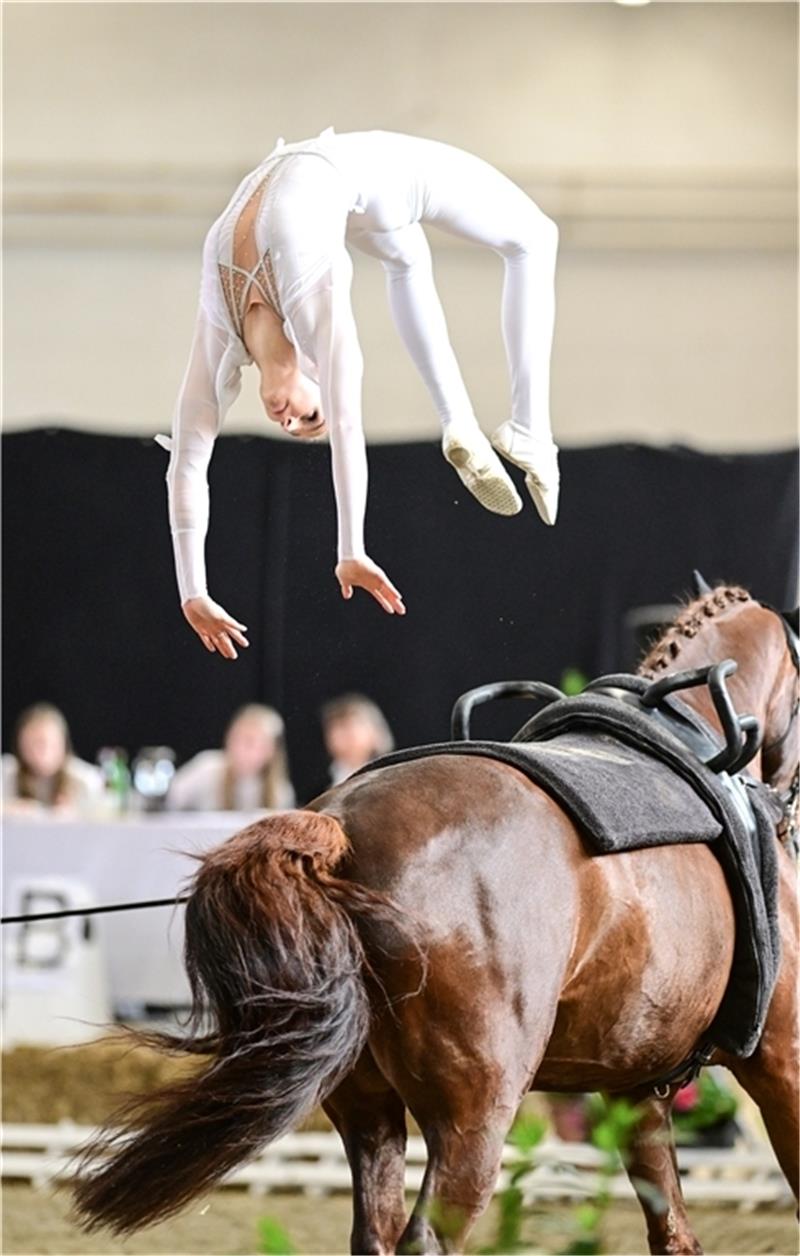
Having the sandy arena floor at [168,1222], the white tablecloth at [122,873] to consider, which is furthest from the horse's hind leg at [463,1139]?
the white tablecloth at [122,873]

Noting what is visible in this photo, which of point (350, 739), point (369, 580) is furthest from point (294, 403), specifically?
point (350, 739)

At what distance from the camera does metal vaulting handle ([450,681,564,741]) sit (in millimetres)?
1991

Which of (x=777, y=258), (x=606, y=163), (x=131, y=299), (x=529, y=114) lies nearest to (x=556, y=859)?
(x=131, y=299)

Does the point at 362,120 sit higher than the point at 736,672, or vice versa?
the point at 362,120

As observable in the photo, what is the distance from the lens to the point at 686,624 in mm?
2180

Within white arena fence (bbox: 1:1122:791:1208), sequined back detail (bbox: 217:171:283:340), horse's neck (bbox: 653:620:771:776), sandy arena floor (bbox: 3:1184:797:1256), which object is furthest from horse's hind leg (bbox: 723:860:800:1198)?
white arena fence (bbox: 1:1122:791:1208)

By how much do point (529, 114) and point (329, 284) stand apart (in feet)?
4.14

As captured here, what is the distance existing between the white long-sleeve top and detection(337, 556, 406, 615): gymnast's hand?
14mm

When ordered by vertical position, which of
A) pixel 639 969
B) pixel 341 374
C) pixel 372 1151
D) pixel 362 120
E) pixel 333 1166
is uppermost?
pixel 362 120

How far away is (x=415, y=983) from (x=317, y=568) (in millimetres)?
536

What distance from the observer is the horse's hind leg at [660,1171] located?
6.65ft

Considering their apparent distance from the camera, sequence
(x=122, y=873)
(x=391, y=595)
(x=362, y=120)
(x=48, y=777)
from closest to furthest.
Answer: (x=391, y=595), (x=362, y=120), (x=122, y=873), (x=48, y=777)

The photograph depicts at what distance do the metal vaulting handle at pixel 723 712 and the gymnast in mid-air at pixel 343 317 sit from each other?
256mm

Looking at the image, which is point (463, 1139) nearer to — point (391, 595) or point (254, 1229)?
point (391, 595)
